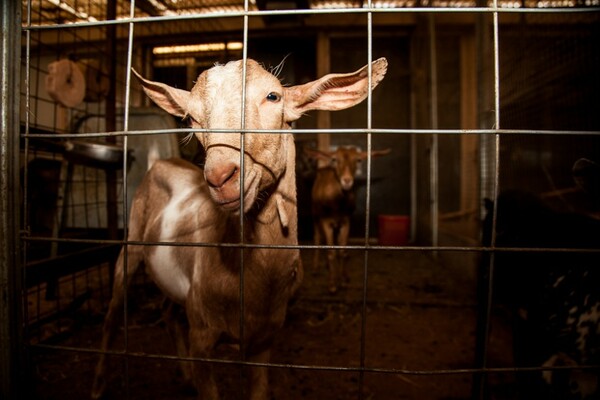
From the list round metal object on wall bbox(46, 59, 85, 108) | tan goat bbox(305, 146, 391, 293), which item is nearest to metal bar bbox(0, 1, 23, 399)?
round metal object on wall bbox(46, 59, 85, 108)

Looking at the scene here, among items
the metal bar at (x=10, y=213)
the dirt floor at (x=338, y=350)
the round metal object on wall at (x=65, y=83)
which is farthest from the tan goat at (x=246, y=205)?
the round metal object on wall at (x=65, y=83)

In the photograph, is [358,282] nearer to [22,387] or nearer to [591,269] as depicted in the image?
[591,269]

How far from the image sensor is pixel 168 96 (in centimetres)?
193

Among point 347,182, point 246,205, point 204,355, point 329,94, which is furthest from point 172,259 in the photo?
point 347,182

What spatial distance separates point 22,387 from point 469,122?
894cm

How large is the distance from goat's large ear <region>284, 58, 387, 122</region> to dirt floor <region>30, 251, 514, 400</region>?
139 cm

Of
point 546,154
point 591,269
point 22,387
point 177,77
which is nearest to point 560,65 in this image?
point 546,154

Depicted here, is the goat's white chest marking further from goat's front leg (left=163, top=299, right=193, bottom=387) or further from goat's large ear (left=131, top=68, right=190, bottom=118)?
goat's large ear (left=131, top=68, right=190, bottom=118)

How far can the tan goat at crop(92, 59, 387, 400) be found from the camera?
1.45m

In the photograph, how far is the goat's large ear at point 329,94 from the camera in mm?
1587

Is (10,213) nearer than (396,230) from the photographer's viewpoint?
Yes

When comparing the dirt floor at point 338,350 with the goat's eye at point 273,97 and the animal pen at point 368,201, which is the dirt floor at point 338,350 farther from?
the goat's eye at point 273,97

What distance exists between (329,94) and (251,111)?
43cm

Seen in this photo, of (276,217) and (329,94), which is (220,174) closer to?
(276,217)
